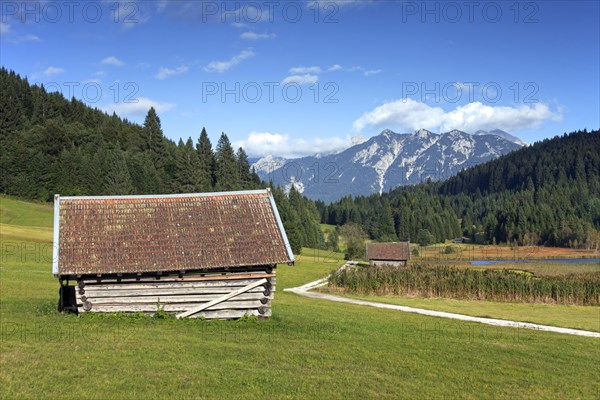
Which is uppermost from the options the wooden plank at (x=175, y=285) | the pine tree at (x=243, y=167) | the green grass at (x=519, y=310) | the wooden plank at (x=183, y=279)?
the pine tree at (x=243, y=167)

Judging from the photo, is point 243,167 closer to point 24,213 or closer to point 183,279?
point 24,213

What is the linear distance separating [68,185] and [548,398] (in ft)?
350

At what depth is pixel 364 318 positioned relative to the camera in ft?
83.5

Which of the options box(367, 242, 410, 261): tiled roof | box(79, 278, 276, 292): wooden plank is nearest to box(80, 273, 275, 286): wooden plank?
box(79, 278, 276, 292): wooden plank

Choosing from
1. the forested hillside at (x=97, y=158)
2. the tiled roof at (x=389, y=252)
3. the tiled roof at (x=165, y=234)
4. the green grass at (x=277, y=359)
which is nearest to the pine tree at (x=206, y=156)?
the forested hillside at (x=97, y=158)

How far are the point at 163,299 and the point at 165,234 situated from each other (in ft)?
9.00

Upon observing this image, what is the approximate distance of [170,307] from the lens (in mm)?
20141

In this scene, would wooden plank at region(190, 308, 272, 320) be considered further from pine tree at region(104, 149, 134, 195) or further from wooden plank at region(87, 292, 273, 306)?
pine tree at region(104, 149, 134, 195)

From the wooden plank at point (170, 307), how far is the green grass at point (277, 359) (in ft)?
1.80

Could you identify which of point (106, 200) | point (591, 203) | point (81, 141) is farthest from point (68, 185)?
point (591, 203)

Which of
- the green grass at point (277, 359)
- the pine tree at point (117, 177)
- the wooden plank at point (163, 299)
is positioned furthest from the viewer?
the pine tree at point (117, 177)

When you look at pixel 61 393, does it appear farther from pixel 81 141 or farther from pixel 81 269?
pixel 81 141

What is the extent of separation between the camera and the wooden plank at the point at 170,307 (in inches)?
775

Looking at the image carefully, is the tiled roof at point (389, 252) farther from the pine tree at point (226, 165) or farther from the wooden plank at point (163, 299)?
the wooden plank at point (163, 299)
